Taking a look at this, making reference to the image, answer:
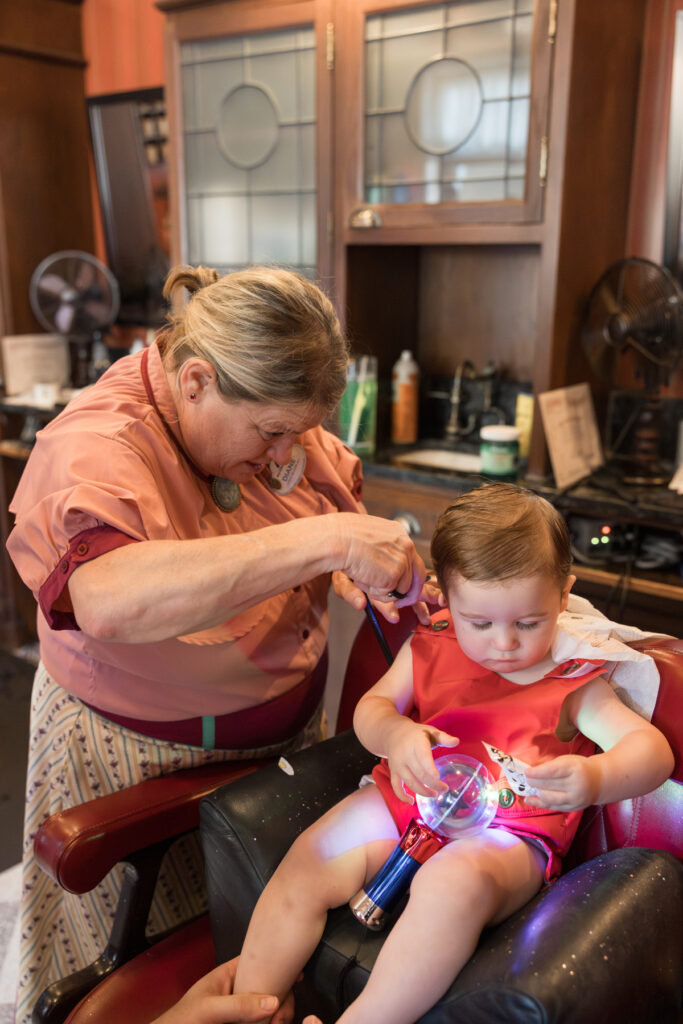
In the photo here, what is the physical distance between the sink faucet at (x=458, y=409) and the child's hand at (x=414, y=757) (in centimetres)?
189

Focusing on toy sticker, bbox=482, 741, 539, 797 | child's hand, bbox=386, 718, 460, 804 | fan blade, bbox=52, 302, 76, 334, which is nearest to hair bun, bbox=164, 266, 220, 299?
child's hand, bbox=386, 718, 460, 804

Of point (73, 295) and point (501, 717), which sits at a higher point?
point (73, 295)

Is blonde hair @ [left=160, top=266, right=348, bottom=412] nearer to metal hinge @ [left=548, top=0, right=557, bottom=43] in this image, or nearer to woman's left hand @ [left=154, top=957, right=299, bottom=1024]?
woman's left hand @ [left=154, top=957, right=299, bottom=1024]

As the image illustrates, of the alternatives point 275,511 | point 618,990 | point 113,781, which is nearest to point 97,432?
point 275,511

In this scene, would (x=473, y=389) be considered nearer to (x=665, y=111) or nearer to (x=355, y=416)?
(x=355, y=416)

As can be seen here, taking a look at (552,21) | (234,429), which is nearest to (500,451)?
(552,21)

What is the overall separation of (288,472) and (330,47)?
176 cm

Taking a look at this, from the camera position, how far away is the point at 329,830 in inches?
50.3

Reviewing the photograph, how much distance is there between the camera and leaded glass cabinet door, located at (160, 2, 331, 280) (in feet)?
9.19

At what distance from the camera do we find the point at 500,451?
2.54m

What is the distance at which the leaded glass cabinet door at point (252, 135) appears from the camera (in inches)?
110

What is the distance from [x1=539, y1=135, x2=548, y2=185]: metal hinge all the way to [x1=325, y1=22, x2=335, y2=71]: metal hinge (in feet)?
2.55

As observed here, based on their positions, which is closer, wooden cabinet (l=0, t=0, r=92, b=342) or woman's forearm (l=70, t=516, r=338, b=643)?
woman's forearm (l=70, t=516, r=338, b=643)

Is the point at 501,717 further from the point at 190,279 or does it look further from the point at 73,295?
the point at 73,295
